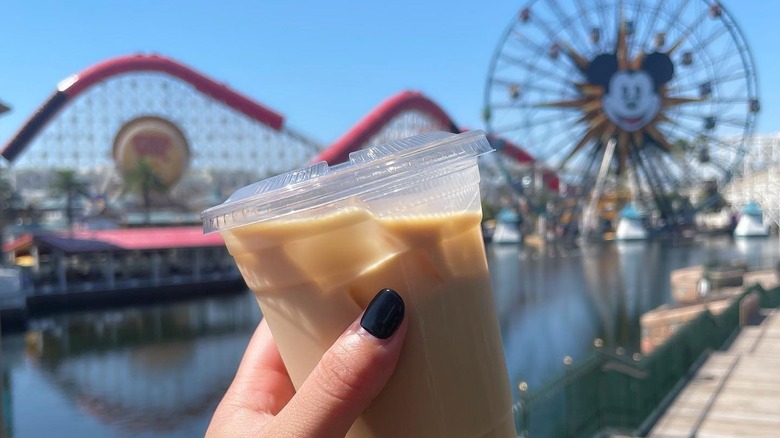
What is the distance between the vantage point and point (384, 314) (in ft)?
2.42

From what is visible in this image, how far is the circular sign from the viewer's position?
33.0m

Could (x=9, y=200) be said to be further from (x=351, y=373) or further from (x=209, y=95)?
(x=351, y=373)

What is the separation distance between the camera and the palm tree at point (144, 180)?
106 feet

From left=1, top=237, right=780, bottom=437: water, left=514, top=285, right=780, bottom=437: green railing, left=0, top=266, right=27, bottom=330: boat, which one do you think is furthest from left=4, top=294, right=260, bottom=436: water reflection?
left=514, top=285, right=780, bottom=437: green railing

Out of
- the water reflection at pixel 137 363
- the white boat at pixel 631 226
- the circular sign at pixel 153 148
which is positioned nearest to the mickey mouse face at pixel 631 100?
the white boat at pixel 631 226

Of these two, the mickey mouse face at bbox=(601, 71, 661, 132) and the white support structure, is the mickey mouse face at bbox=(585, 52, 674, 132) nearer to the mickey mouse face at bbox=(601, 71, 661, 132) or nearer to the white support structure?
the mickey mouse face at bbox=(601, 71, 661, 132)

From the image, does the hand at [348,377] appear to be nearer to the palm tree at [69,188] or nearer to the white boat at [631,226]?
the white boat at [631,226]

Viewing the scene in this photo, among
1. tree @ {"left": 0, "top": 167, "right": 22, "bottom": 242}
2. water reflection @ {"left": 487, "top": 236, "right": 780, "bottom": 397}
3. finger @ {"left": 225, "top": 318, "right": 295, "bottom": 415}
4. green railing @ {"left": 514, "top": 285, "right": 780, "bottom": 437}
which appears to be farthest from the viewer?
tree @ {"left": 0, "top": 167, "right": 22, "bottom": 242}

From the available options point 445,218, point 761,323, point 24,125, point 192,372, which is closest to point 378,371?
point 445,218

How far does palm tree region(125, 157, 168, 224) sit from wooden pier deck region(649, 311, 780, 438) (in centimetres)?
2965

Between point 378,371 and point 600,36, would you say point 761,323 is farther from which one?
point 600,36

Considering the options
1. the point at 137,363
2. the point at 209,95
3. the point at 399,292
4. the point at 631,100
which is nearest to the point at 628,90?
the point at 631,100

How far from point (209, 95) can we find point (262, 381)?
35843 millimetres

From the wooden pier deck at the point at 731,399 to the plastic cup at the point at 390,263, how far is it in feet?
13.7
